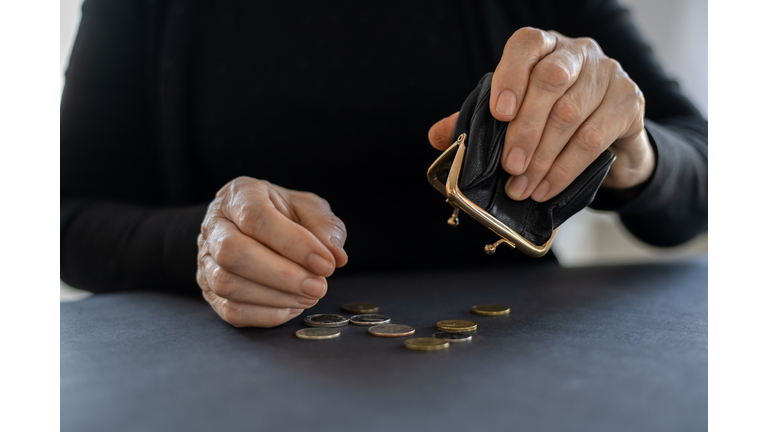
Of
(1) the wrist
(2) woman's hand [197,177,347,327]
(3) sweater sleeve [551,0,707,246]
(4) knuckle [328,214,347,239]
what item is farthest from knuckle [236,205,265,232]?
(3) sweater sleeve [551,0,707,246]

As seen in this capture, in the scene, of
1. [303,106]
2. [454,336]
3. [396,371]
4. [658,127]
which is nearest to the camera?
[396,371]

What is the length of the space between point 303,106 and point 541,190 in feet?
2.06

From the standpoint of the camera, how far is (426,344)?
1.65 ft

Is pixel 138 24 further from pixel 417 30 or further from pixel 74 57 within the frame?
pixel 417 30

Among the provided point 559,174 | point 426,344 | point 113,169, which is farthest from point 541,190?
point 113,169

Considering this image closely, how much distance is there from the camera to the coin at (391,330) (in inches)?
21.8

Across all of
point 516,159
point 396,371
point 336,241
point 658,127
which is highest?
point 658,127

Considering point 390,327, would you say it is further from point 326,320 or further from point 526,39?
point 526,39

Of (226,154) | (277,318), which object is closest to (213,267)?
(277,318)

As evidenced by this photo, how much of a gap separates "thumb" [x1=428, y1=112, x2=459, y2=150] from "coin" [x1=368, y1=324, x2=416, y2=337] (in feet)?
0.80

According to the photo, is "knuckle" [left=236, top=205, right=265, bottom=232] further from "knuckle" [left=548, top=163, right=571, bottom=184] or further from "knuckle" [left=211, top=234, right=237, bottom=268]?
"knuckle" [left=548, top=163, right=571, bottom=184]

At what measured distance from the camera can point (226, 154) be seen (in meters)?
1.07

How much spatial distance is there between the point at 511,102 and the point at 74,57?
977mm

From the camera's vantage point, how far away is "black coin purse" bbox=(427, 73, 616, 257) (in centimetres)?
58
